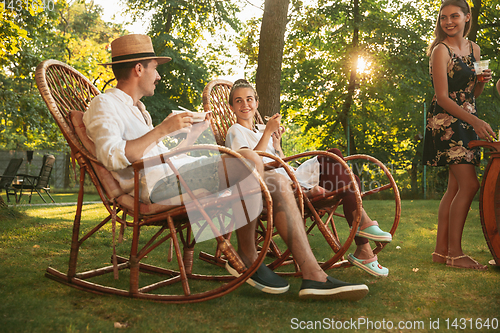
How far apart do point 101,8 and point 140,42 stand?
19.3 metres

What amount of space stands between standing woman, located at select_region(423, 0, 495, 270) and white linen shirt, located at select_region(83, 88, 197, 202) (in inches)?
71.8

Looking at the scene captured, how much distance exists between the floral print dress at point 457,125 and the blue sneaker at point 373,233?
89 centimetres

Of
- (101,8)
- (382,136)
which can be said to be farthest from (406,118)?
(101,8)

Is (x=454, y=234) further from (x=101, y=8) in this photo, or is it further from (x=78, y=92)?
(x=101, y=8)

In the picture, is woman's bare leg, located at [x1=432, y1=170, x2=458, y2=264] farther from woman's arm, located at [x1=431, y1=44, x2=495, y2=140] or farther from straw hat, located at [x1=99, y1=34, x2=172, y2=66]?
straw hat, located at [x1=99, y1=34, x2=172, y2=66]

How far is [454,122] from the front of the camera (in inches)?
105

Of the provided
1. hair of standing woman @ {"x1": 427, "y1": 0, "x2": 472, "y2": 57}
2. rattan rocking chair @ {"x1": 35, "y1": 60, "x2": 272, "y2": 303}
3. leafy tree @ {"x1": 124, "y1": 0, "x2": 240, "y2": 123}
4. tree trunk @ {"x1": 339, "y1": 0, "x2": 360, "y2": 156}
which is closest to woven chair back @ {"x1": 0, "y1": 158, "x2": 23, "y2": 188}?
leafy tree @ {"x1": 124, "y1": 0, "x2": 240, "y2": 123}

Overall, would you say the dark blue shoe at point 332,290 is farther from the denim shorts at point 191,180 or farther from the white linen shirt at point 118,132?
the white linen shirt at point 118,132

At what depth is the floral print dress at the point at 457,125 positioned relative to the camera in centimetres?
262

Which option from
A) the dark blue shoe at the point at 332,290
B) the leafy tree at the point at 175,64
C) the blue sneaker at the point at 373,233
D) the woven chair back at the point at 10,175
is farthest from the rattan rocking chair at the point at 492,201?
the leafy tree at the point at 175,64

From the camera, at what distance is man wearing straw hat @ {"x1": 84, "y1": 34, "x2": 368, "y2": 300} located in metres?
1.74

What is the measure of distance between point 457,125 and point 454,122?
0.03m

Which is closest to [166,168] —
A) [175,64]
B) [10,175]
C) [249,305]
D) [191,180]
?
[191,180]

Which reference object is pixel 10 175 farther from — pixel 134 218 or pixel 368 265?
pixel 368 265
